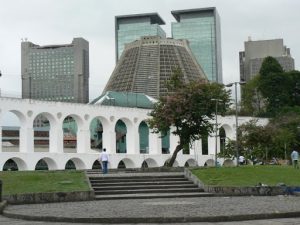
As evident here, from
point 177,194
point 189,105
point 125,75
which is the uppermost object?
point 125,75

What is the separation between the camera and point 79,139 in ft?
184

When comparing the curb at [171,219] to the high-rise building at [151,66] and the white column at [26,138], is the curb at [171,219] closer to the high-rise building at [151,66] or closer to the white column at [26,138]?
the white column at [26,138]

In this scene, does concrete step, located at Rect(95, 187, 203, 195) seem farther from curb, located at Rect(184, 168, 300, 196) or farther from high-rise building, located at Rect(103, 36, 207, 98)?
high-rise building, located at Rect(103, 36, 207, 98)

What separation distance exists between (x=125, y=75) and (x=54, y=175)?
92.4m

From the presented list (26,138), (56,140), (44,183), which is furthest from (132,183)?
(56,140)

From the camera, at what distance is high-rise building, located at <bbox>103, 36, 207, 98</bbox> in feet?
365

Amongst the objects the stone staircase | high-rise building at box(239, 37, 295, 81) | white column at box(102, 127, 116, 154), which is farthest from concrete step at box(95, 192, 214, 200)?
high-rise building at box(239, 37, 295, 81)

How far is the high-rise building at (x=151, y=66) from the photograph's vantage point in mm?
111312

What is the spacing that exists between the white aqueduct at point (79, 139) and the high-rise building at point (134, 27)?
95.3 m

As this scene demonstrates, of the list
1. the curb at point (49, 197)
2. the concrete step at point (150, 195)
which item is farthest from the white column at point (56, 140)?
the curb at point (49, 197)

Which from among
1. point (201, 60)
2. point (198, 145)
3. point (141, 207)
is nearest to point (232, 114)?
point (198, 145)

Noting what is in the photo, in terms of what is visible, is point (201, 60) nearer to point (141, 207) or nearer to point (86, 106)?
point (86, 106)

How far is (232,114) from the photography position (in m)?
74.0

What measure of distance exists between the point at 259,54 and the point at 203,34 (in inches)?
870
